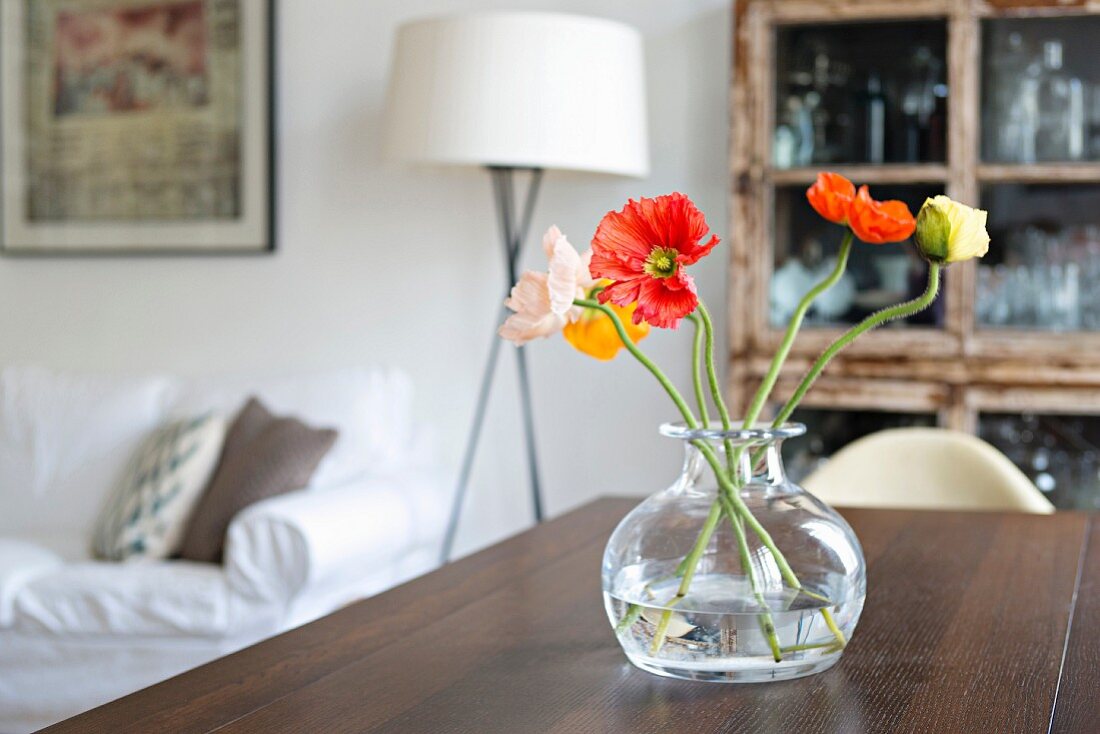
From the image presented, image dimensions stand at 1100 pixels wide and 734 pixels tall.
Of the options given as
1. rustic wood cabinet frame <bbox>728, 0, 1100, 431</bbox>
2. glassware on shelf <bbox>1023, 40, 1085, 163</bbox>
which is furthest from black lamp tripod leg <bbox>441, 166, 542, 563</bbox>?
glassware on shelf <bbox>1023, 40, 1085, 163</bbox>

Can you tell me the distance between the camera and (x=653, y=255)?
92cm

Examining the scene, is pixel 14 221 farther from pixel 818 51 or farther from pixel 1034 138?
pixel 1034 138

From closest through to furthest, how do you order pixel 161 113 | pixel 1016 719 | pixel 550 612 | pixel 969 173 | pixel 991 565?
1. pixel 1016 719
2. pixel 550 612
3. pixel 991 565
4. pixel 969 173
5. pixel 161 113

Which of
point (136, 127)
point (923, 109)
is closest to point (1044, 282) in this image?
point (923, 109)

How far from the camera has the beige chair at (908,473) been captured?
234 centimetres

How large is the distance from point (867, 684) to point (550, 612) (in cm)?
34

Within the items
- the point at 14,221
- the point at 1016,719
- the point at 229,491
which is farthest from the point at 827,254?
the point at 14,221

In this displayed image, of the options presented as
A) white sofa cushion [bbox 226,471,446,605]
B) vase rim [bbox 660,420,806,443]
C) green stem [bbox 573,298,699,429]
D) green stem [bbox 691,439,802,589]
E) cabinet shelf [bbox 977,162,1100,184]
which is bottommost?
white sofa cushion [bbox 226,471,446,605]

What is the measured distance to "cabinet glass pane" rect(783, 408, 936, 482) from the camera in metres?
2.98

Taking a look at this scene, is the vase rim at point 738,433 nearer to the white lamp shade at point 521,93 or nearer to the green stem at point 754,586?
the green stem at point 754,586

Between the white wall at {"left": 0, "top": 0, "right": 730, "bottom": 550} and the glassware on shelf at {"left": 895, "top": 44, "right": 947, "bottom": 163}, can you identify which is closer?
the glassware on shelf at {"left": 895, "top": 44, "right": 947, "bottom": 163}

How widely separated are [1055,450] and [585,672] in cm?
222

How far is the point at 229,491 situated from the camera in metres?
2.91

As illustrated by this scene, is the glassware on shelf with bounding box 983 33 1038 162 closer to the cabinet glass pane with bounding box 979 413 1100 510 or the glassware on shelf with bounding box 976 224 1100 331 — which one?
the glassware on shelf with bounding box 976 224 1100 331
